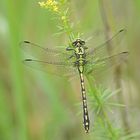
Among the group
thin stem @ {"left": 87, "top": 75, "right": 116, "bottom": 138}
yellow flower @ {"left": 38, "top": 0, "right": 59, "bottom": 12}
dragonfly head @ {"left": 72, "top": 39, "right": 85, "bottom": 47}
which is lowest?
thin stem @ {"left": 87, "top": 75, "right": 116, "bottom": 138}

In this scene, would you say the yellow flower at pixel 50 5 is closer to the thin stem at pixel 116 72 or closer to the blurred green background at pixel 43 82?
the blurred green background at pixel 43 82

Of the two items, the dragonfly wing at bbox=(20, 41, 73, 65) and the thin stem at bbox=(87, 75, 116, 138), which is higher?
the dragonfly wing at bbox=(20, 41, 73, 65)

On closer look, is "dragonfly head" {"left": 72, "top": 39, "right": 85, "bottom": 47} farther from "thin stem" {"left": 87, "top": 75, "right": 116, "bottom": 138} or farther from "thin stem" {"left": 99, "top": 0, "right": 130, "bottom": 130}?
"thin stem" {"left": 99, "top": 0, "right": 130, "bottom": 130}

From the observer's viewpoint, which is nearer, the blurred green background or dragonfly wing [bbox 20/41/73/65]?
dragonfly wing [bbox 20/41/73/65]

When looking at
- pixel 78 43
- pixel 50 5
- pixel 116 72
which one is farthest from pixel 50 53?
pixel 116 72

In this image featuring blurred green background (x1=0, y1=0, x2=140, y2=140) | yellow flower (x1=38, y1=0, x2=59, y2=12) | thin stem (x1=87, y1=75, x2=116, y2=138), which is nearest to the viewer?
yellow flower (x1=38, y1=0, x2=59, y2=12)

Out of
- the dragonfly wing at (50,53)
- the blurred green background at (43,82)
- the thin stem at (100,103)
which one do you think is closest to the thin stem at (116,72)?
the blurred green background at (43,82)

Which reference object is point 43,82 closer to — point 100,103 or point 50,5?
point 100,103

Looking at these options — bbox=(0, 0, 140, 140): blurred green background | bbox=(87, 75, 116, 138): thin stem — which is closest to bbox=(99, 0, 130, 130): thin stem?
bbox=(0, 0, 140, 140): blurred green background
